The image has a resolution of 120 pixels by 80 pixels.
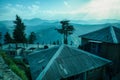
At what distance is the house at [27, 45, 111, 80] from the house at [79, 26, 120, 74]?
2627mm

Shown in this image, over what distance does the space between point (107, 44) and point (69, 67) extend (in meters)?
8.11

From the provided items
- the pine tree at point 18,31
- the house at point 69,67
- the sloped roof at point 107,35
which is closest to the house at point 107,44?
the sloped roof at point 107,35

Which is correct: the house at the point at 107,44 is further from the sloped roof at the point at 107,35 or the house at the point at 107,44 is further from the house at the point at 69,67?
the house at the point at 69,67

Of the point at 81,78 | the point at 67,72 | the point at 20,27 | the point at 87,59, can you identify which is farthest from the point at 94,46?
the point at 20,27

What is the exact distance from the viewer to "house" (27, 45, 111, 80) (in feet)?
45.9

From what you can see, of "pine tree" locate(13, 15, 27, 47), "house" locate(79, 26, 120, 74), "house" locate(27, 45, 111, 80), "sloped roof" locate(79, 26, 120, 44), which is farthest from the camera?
"pine tree" locate(13, 15, 27, 47)

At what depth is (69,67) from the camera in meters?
15.1

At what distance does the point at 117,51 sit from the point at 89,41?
480 cm

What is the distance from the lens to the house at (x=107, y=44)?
1949 cm

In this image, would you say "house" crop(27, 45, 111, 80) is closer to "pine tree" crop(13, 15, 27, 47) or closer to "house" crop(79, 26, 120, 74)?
"house" crop(79, 26, 120, 74)

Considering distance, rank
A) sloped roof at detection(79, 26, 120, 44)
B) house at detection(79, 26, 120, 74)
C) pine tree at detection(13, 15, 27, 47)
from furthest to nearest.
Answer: pine tree at detection(13, 15, 27, 47) < sloped roof at detection(79, 26, 120, 44) < house at detection(79, 26, 120, 74)

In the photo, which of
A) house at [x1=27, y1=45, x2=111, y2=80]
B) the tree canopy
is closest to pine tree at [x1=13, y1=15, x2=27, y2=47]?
the tree canopy

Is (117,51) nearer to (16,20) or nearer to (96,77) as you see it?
(96,77)

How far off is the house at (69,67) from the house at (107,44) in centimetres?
263
